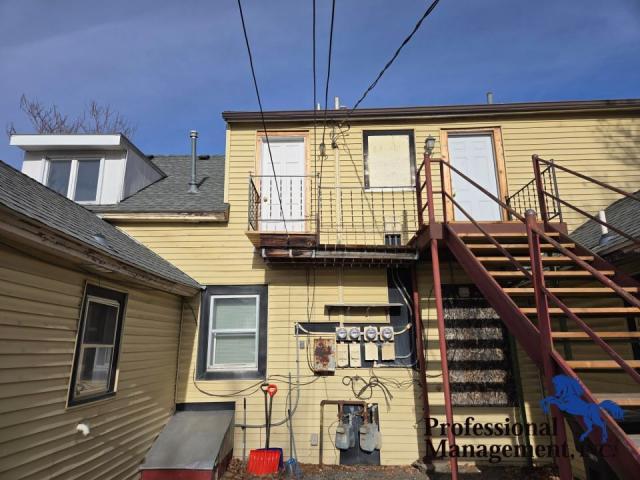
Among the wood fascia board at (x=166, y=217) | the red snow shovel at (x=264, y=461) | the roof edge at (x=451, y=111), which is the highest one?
the roof edge at (x=451, y=111)

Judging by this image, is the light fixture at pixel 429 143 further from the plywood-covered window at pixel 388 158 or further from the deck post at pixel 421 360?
the deck post at pixel 421 360

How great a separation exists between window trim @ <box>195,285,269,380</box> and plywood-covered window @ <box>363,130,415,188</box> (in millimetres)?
3173

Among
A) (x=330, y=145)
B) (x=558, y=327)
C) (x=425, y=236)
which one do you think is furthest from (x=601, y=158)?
(x=330, y=145)

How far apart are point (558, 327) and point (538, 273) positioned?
3.92 m

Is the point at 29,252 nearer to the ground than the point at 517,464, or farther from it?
farther from it

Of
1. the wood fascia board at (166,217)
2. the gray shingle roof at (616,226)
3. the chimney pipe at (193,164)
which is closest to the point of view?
the gray shingle roof at (616,226)

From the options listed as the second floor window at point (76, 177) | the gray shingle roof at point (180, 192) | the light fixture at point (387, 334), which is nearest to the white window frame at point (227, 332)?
the gray shingle roof at point (180, 192)

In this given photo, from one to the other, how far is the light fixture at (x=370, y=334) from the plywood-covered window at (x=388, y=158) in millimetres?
2879

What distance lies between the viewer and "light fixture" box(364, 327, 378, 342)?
6699 millimetres

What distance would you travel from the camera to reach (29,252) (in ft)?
11.6

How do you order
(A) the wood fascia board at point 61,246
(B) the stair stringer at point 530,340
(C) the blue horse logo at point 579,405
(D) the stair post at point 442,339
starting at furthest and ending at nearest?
1. (D) the stair post at point 442,339
2. (A) the wood fascia board at point 61,246
3. (C) the blue horse logo at point 579,405
4. (B) the stair stringer at point 530,340

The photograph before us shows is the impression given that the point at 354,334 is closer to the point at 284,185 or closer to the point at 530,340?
the point at 284,185

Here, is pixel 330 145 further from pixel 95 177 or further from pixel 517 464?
pixel 517 464

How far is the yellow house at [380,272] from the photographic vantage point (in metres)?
6.29
